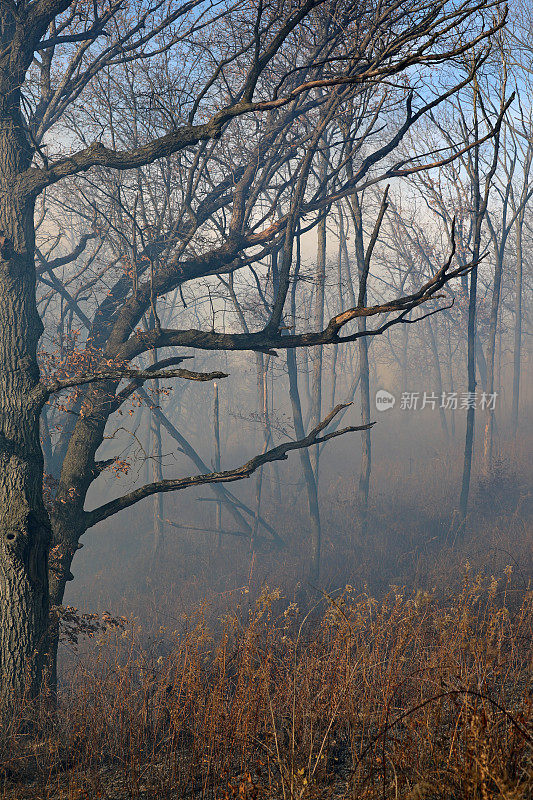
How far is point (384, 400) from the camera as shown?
35875mm

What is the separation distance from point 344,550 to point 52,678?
8.65 metres

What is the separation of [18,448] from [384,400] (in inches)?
1285

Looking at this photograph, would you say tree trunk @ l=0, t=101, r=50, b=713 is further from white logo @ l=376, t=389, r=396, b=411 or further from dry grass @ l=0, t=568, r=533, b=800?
white logo @ l=376, t=389, r=396, b=411

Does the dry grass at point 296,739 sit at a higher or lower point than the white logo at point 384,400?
lower

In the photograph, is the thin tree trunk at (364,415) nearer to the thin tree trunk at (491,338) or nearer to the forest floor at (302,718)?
the thin tree trunk at (491,338)

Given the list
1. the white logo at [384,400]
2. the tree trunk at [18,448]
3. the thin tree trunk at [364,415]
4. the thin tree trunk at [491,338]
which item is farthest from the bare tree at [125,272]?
the white logo at [384,400]

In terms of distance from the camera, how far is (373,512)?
14695 mm

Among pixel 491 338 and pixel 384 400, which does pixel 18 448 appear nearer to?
pixel 491 338

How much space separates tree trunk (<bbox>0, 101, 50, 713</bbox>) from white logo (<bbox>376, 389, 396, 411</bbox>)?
95.0 feet

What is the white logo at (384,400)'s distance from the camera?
33.4m

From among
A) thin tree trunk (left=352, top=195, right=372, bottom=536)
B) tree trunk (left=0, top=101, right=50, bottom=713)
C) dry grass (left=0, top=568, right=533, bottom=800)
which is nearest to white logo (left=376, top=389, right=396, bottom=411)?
thin tree trunk (left=352, top=195, right=372, bottom=536)

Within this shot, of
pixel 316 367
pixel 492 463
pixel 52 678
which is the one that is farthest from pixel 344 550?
pixel 52 678

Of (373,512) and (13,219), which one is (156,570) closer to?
(373,512)

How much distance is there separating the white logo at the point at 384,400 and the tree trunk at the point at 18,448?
29.0 metres
